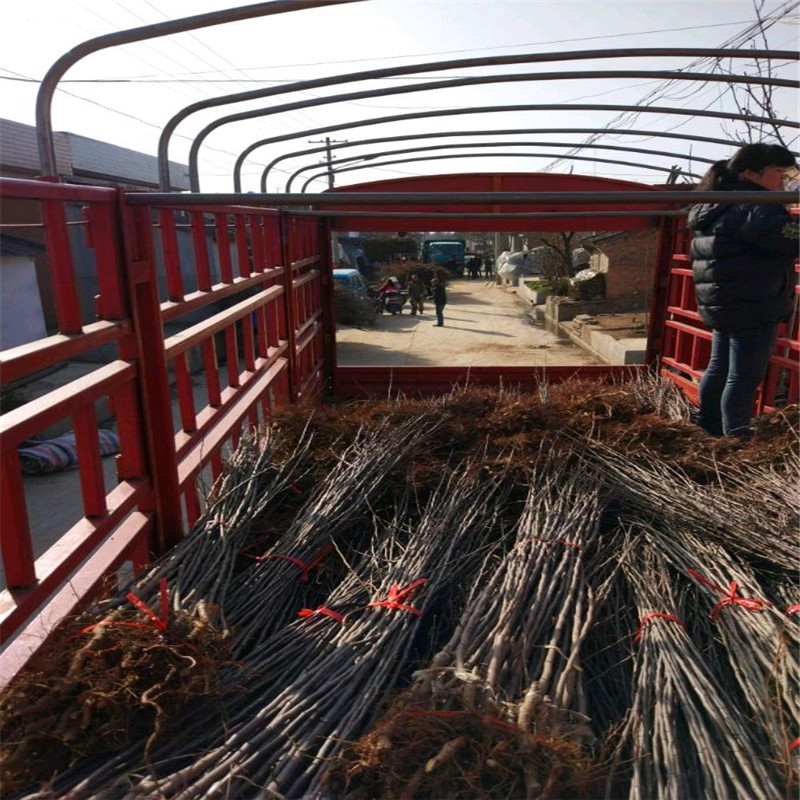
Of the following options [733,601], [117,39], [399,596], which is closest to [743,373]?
[733,601]

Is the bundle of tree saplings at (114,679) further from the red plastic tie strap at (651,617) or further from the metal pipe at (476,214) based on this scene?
the metal pipe at (476,214)

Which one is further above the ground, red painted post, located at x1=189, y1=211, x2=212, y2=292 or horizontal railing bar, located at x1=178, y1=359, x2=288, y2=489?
red painted post, located at x1=189, y1=211, x2=212, y2=292

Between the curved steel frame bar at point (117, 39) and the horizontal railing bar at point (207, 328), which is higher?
the curved steel frame bar at point (117, 39)

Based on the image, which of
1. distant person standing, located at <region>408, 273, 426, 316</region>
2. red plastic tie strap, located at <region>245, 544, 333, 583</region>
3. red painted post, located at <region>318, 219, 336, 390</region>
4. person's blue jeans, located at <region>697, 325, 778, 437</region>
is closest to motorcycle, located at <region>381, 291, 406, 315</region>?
distant person standing, located at <region>408, 273, 426, 316</region>

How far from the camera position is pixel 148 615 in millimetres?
1829

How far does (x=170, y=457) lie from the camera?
8.38ft

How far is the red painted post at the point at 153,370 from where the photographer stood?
234cm

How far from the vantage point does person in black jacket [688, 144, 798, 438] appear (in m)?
3.53

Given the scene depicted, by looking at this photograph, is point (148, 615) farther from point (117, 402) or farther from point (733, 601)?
point (733, 601)

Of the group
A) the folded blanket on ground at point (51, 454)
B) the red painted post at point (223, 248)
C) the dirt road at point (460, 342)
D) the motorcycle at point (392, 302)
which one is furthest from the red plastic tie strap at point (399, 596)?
the motorcycle at point (392, 302)

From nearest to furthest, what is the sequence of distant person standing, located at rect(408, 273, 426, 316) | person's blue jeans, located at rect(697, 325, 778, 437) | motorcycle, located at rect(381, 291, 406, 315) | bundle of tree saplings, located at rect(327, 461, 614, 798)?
1. bundle of tree saplings, located at rect(327, 461, 614, 798)
2. person's blue jeans, located at rect(697, 325, 778, 437)
3. motorcycle, located at rect(381, 291, 406, 315)
4. distant person standing, located at rect(408, 273, 426, 316)

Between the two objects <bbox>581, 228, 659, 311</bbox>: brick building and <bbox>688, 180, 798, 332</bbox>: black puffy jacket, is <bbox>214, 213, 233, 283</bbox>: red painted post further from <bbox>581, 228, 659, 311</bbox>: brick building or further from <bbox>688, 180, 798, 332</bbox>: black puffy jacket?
<bbox>581, 228, 659, 311</bbox>: brick building

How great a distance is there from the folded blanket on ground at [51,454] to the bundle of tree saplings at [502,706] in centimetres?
689

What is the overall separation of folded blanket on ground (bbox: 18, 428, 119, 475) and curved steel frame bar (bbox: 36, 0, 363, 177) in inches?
213
